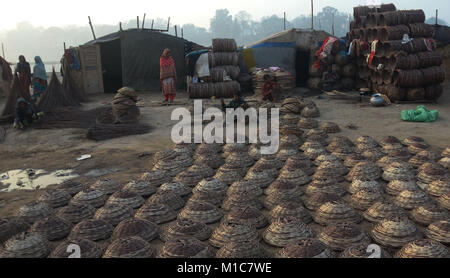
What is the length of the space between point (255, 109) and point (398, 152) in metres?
4.32

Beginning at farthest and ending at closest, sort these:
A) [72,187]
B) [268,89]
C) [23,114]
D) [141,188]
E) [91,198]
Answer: [268,89] < [23,114] < [72,187] < [141,188] < [91,198]

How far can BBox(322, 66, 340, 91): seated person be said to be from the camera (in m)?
14.3

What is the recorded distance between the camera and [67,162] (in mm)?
6430

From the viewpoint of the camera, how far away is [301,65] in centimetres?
1584

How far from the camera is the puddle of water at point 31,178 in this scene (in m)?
5.39

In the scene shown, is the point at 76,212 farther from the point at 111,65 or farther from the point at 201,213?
the point at 111,65

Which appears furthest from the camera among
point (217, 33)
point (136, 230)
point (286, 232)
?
point (217, 33)

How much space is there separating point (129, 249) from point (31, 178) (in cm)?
324

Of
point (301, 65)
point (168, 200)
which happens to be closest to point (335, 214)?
point (168, 200)

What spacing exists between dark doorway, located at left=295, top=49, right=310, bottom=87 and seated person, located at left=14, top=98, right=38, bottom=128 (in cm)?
1015

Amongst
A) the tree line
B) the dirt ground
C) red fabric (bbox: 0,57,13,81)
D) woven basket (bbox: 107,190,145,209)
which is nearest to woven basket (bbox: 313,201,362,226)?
woven basket (bbox: 107,190,145,209)

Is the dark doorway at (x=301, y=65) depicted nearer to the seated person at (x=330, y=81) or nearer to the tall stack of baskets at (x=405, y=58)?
the seated person at (x=330, y=81)

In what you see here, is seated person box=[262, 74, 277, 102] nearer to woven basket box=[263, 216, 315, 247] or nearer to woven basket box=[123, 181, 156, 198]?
woven basket box=[123, 181, 156, 198]
